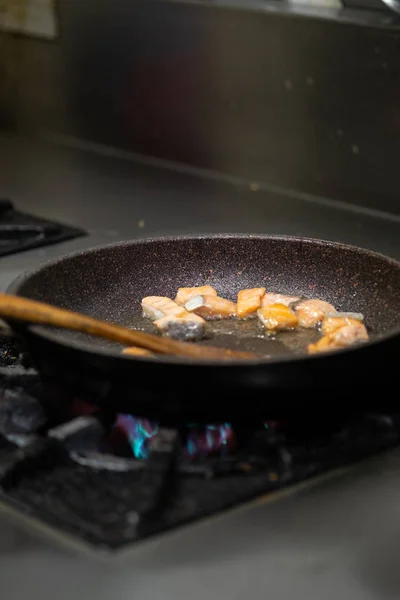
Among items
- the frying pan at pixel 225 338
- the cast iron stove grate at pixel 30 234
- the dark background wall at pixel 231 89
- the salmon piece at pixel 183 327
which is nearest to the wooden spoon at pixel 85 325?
the frying pan at pixel 225 338

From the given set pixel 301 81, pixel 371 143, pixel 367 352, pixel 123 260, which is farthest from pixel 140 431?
pixel 301 81

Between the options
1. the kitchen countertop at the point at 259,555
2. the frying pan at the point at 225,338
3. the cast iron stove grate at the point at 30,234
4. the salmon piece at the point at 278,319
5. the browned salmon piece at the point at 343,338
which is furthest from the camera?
the cast iron stove grate at the point at 30,234

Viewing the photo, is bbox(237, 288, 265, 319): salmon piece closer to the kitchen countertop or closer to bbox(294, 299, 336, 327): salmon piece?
bbox(294, 299, 336, 327): salmon piece

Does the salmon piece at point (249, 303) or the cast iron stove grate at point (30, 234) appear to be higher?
the salmon piece at point (249, 303)

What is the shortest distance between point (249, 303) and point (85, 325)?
0.96 ft

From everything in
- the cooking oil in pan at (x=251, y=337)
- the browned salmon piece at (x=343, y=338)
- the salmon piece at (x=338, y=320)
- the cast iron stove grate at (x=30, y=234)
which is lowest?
the cast iron stove grate at (x=30, y=234)

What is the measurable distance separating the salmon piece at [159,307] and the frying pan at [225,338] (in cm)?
3

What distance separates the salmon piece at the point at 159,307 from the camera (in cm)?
113

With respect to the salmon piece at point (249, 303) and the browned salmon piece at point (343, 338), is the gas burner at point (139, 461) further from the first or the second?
the salmon piece at point (249, 303)

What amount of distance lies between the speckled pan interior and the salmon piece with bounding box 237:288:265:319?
0.25 feet

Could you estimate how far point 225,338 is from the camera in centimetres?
112

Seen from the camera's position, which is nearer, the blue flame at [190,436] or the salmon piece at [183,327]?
the blue flame at [190,436]

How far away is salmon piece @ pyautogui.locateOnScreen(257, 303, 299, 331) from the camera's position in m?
1.12

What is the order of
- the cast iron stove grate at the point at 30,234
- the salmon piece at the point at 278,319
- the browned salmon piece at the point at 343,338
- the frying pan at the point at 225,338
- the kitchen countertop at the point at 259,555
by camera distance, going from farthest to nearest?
the cast iron stove grate at the point at 30,234 → the salmon piece at the point at 278,319 → the browned salmon piece at the point at 343,338 → the frying pan at the point at 225,338 → the kitchen countertop at the point at 259,555
